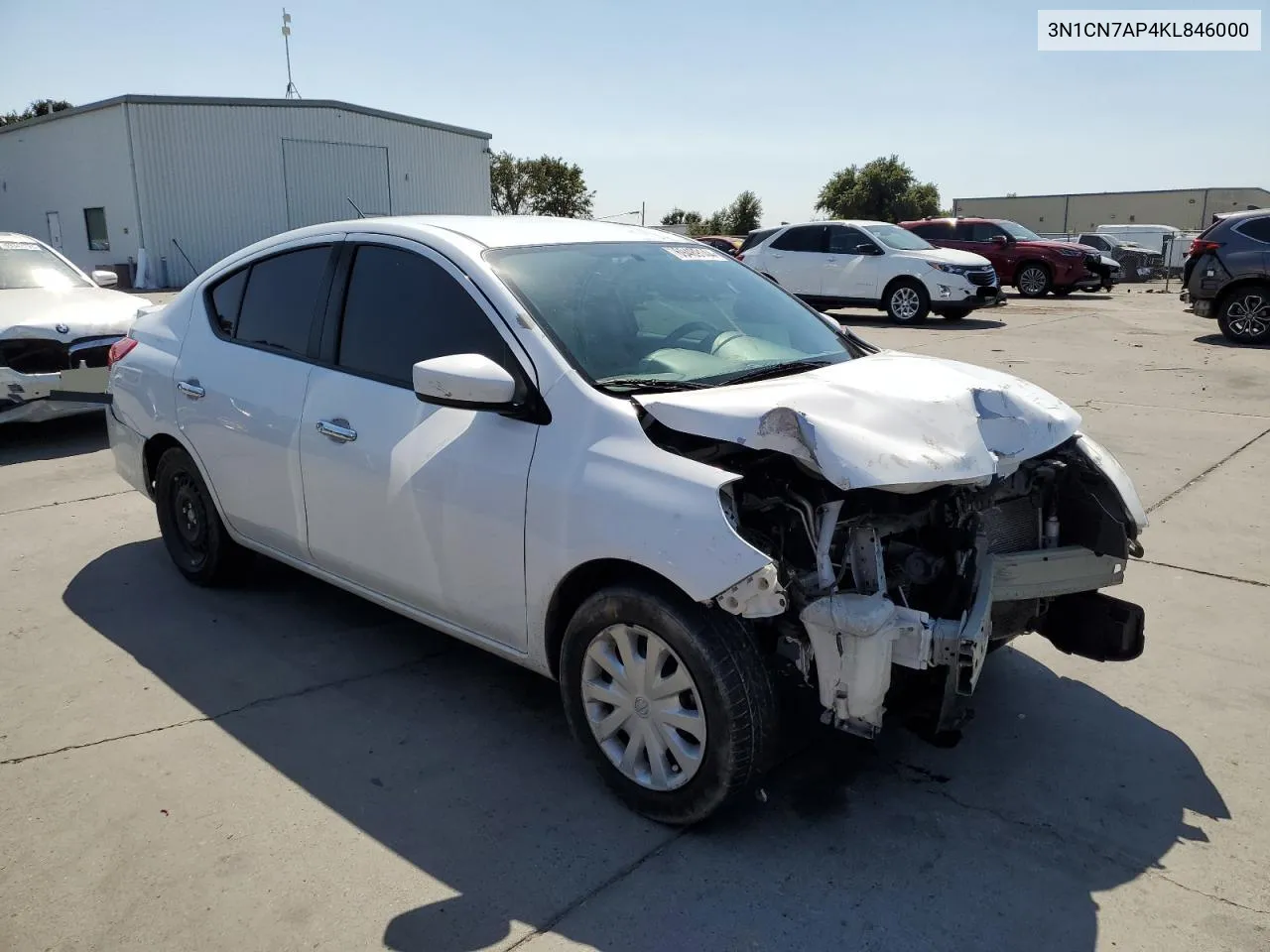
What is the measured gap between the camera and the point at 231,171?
94.6ft

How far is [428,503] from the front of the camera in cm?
336

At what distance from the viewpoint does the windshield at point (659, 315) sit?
130 inches

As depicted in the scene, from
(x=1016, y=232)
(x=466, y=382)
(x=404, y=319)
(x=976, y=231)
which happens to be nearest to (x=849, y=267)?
(x=976, y=231)

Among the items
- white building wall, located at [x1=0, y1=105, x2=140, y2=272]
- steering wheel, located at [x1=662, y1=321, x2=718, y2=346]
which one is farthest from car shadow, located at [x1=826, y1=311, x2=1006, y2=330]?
white building wall, located at [x1=0, y1=105, x2=140, y2=272]

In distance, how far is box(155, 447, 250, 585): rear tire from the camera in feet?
15.4

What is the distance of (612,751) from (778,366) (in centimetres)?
146

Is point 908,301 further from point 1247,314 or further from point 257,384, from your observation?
point 257,384

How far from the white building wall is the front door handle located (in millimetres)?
28031

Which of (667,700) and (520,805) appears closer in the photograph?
→ (667,700)

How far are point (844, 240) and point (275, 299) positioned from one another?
14659mm

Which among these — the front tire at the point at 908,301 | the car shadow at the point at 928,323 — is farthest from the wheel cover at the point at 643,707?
the front tire at the point at 908,301

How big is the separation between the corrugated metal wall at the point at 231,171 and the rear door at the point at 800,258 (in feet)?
55.3

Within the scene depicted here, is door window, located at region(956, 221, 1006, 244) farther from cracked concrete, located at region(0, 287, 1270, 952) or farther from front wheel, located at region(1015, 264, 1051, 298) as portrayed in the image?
cracked concrete, located at region(0, 287, 1270, 952)

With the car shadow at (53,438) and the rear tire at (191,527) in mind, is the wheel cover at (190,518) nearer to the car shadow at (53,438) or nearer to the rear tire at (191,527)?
the rear tire at (191,527)
